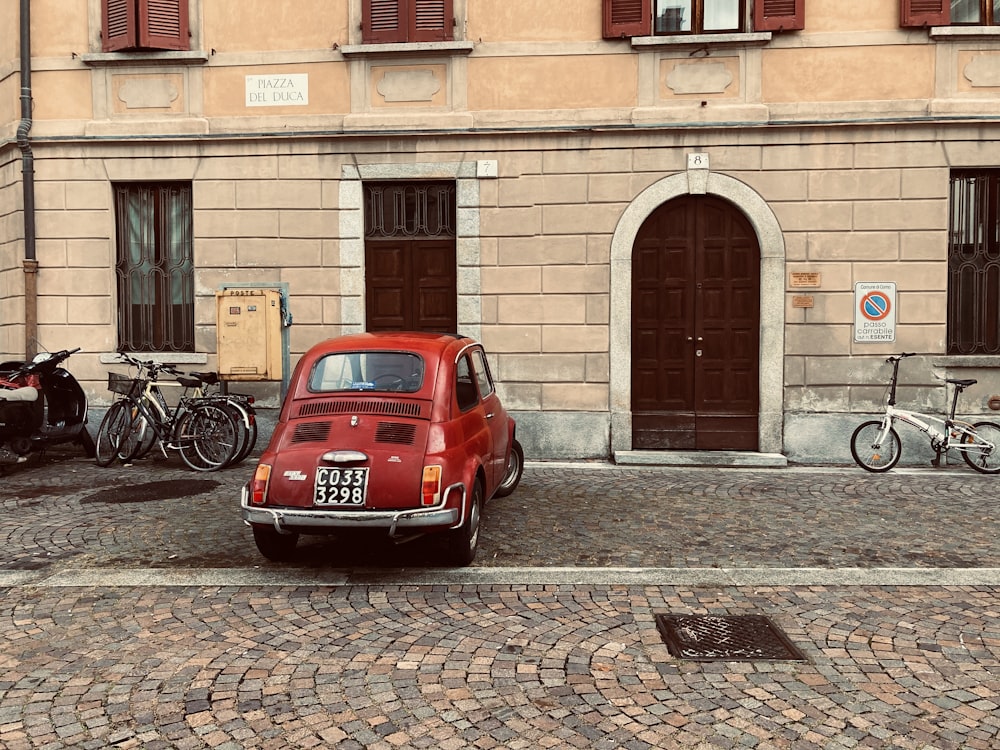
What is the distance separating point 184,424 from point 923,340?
8.71 m

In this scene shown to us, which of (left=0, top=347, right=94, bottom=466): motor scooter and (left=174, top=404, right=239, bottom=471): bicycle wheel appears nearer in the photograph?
(left=0, top=347, right=94, bottom=466): motor scooter

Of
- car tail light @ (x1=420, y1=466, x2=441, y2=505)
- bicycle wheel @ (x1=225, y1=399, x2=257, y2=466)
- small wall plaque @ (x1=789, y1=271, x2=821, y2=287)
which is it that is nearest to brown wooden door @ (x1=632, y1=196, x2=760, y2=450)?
small wall plaque @ (x1=789, y1=271, x2=821, y2=287)

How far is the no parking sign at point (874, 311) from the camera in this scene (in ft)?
33.7

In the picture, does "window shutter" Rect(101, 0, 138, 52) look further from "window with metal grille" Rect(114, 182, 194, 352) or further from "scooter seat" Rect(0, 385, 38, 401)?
"scooter seat" Rect(0, 385, 38, 401)

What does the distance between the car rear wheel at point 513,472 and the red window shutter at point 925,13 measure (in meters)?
6.87

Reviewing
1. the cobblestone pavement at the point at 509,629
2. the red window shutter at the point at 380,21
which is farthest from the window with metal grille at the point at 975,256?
the red window shutter at the point at 380,21

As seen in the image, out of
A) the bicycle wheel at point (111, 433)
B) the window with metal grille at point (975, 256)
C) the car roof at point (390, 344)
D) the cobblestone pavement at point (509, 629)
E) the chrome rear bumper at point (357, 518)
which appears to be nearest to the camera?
the cobblestone pavement at point (509, 629)

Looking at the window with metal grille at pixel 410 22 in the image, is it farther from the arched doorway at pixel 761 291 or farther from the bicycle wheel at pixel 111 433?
the bicycle wheel at pixel 111 433

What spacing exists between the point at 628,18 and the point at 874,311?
4611 millimetres

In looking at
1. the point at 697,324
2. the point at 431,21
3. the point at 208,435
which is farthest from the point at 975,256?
the point at 208,435

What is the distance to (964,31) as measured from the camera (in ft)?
33.0

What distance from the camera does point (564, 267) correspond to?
10633 mm

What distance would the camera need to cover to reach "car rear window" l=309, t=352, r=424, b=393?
6168 mm

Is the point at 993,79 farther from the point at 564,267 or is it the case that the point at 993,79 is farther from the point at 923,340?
the point at 564,267
